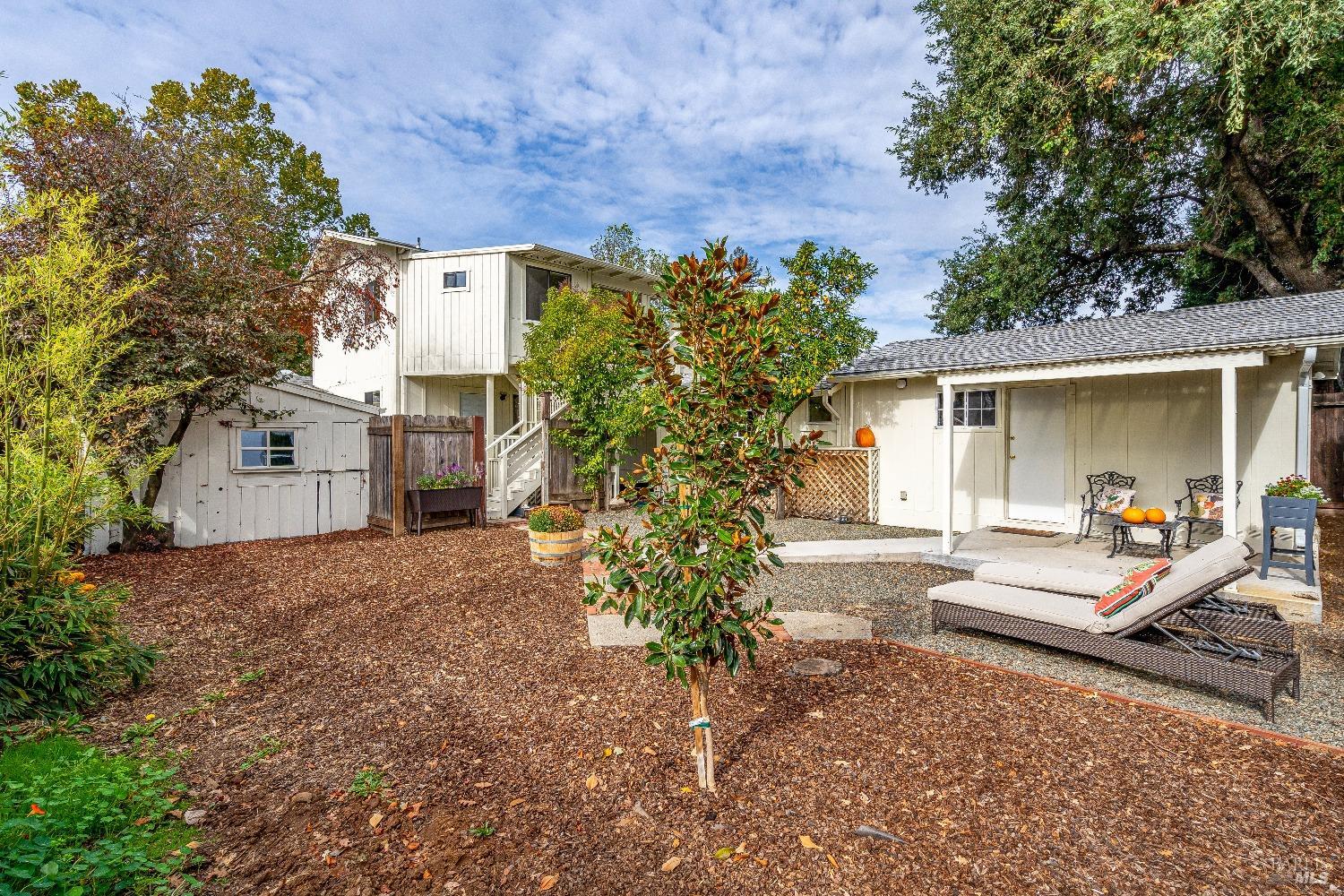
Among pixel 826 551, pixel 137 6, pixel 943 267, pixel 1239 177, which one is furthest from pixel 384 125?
pixel 1239 177

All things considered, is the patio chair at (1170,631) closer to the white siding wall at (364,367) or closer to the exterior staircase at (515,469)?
the exterior staircase at (515,469)

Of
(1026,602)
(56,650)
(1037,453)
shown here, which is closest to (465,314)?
(56,650)

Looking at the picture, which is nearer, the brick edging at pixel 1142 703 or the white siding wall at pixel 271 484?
the brick edging at pixel 1142 703

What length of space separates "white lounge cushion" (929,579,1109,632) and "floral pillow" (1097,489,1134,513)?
403 centimetres

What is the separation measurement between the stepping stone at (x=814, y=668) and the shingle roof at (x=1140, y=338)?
4.86 m

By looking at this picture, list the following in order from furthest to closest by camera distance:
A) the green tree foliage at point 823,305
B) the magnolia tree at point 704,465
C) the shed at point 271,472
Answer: the green tree foliage at point 823,305 → the shed at point 271,472 → the magnolia tree at point 704,465

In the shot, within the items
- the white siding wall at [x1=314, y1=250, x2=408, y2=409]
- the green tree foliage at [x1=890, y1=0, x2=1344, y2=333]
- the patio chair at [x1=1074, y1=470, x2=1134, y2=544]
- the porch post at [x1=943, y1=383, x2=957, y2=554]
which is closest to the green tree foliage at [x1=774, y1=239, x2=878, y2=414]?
the porch post at [x1=943, y1=383, x2=957, y2=554]

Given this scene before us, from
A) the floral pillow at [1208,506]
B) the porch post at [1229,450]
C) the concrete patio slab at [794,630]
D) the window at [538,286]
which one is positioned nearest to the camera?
the concrete patio slab at [794,630]

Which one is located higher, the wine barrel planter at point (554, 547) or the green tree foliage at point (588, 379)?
the green tree foliage at point (588, 379)

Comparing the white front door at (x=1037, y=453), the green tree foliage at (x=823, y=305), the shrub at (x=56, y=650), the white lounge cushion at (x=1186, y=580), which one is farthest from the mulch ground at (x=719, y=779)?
the green tree foliage at (x=823, y=305)

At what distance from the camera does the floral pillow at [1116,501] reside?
8.14 metres

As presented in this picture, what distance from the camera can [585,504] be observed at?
12633 mm

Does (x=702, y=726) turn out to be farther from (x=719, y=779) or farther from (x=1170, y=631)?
(x=1170, y=631)

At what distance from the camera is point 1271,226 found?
13.2 meters
